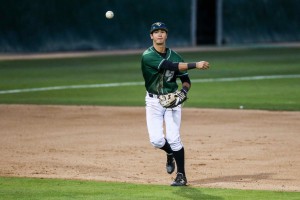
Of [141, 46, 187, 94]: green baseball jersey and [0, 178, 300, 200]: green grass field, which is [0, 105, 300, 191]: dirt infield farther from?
[141, 46, 187, 94]: green baseball jersey

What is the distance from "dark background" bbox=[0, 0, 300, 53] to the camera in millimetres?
36531

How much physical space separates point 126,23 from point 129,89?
15.9 metres

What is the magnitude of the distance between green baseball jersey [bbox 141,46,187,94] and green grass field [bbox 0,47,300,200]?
118cm

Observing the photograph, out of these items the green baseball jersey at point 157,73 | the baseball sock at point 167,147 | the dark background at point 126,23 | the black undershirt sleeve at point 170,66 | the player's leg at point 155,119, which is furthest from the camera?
the dark background at point 126,23

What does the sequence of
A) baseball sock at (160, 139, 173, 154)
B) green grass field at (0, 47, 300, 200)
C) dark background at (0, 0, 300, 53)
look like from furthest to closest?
dark background at (0, 0, 300, 53)
baseball sock at (160, 139, 173, 154)
green grass field at (0, 47, 300, 200)

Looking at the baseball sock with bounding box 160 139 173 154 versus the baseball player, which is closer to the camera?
the baseball player

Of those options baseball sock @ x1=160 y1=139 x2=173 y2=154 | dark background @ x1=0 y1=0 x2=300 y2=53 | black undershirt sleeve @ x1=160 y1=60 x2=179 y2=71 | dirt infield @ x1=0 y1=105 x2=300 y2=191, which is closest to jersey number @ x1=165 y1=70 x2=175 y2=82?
black undershirt sleeve @ x1=160 y1=60 x2=179 y2=71

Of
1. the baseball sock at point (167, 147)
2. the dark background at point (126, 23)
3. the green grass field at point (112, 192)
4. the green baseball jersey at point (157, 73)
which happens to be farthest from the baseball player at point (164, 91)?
the dark background at point (126, 23)

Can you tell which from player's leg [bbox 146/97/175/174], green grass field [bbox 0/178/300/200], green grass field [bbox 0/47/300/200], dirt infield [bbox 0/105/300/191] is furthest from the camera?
dirt infield [bbox 0/105/300/191]

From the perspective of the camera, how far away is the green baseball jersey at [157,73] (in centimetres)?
1111

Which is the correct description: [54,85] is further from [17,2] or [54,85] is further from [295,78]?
[17,2]

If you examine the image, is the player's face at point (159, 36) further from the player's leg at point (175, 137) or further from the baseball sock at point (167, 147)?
the baseball sock at point (167, 147)

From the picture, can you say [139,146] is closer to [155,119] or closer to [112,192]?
[155,119]

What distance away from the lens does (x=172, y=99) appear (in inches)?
435
